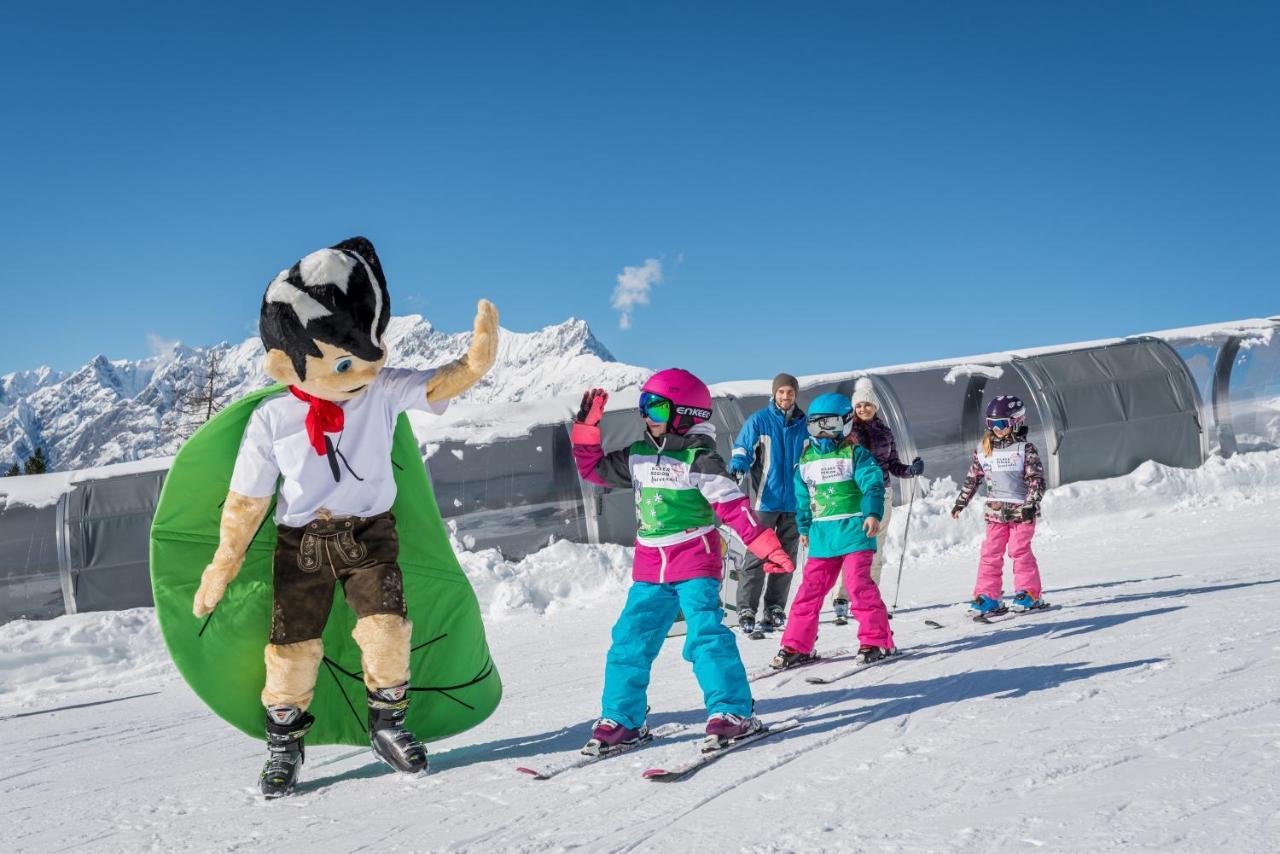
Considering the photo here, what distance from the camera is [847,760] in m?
3.26

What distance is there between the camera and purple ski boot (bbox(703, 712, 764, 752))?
3506mm

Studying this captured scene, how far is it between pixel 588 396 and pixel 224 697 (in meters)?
1.90

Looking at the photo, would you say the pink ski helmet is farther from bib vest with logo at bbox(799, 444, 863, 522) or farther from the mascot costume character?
bib vest with logo at bbox(799, 444, 863, 522)

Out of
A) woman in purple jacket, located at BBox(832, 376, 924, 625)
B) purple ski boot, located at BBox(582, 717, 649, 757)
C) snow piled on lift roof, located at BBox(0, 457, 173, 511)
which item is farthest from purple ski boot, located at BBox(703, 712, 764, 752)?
snow piled on lift roof, located at BBox(0, 457, 173, 511)

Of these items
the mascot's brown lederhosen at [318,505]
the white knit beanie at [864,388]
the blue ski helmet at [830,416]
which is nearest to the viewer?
the mascot's brown lederhosen at [318,505]

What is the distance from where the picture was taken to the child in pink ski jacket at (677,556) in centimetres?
366

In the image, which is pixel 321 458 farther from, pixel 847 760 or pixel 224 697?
pixel 847 760

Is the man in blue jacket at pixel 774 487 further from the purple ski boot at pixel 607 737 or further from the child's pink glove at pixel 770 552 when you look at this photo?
the purple ski boot at pixel 607 737

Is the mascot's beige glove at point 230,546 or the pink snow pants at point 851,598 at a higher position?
the mascot's beige glove at point 230,546

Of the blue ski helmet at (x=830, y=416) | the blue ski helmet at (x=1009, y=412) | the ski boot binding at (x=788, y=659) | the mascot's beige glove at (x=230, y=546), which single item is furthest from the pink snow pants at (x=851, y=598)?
the mascot's beige glove at (x=230, y=546)

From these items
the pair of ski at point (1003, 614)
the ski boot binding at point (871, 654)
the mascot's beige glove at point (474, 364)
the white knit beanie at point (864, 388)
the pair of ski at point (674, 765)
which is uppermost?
the white knit beanie at point (864, 388)

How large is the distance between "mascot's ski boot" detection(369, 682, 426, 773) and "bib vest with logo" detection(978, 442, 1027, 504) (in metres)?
4.82

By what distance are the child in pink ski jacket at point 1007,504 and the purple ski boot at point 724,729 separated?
341 cm

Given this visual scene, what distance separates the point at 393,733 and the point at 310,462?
1084 mm
